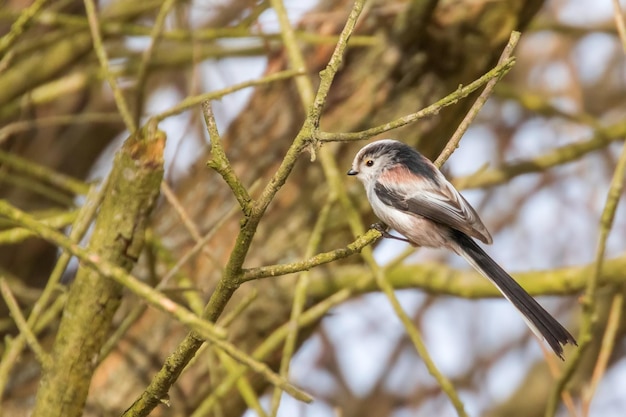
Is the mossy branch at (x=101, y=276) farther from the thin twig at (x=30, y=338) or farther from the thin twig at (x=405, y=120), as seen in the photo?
the thin twig at (x=405, y=120)

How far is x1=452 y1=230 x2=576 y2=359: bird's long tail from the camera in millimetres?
2689

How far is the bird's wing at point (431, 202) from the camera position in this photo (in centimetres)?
311

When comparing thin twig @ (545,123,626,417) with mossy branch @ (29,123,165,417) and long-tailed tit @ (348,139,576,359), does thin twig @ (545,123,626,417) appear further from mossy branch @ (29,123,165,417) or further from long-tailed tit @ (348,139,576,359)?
mossy branch @ (29,123,165,417)

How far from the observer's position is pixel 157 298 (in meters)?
1.67

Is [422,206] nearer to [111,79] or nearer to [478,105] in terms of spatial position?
[478,105]

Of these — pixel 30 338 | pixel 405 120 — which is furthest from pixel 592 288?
pixel 30 338

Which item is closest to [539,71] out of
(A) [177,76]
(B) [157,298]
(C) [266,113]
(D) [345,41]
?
(A) [177,76]

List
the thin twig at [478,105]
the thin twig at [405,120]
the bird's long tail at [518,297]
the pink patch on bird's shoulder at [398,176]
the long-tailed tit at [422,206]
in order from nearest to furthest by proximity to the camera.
Result: 1. the thin twig at [405,120]
2. the thin twig at [478,105]
3. the bird's long tail at [518,297]
4. the long-tailed tit at [422,206]
5. the pink patch on bird's shoulder at [398,176]

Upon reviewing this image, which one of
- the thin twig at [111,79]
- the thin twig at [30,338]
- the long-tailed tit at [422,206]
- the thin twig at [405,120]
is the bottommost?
the thin twig at [405,120]

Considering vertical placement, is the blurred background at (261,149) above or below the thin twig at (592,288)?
→ above

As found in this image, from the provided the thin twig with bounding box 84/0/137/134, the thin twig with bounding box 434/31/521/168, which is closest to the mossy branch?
the thin twig with bounding box 84/0/137/134

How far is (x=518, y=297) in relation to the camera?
2.93 metres

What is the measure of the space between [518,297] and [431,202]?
1.78 ft

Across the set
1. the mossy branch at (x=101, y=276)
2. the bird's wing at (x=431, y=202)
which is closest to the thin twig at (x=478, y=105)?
the bird's wing at (x=431, y=202)
